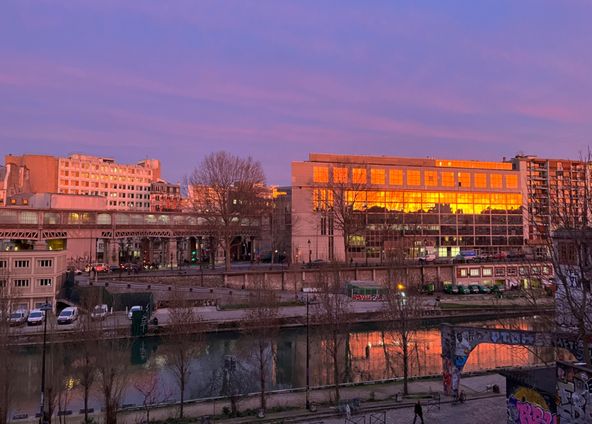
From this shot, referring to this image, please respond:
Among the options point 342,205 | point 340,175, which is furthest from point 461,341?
point 340,175

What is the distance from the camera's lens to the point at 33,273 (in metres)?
39.7

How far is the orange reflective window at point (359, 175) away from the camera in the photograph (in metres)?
69.9

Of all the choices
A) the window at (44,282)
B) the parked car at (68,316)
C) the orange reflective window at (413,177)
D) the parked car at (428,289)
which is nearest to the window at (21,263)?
the window at (44,282)

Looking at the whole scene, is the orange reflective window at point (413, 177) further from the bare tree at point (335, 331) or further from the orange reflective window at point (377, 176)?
the bare tree at point (335, 331)

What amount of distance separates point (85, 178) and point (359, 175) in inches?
2769

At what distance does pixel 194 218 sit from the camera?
2589 inches

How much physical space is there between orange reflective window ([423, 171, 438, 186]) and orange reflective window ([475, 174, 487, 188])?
749 cm

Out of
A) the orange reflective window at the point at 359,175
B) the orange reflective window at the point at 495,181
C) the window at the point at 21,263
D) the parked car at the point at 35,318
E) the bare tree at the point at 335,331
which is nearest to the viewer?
the bare tree at the point at 335,331

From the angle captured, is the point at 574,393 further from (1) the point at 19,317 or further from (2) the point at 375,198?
(2) the point at 375,198

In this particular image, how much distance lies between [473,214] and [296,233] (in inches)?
1175

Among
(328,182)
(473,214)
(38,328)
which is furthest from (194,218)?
(473,214)

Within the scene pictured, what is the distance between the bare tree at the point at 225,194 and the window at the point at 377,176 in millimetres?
19635

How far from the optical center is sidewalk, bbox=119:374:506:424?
58.2ft

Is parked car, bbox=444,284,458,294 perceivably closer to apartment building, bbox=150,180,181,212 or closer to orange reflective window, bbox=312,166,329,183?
orange reflective window, bbox=312,166,329,183
